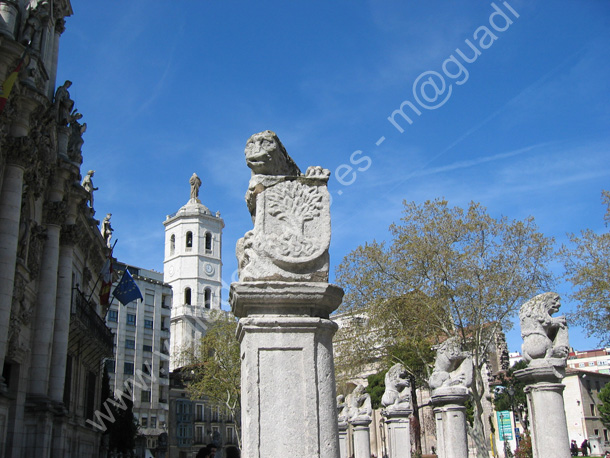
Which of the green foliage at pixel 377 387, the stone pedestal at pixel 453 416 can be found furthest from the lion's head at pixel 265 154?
the green foliage at pixel 377 387

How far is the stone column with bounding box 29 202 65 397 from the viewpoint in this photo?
19219mm

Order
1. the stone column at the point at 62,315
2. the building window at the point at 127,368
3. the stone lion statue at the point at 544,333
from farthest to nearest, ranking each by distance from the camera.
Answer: the building window at the point at 127,368 → the stone column at the point at 62,315 → the stone lion statue at the point at 544,333

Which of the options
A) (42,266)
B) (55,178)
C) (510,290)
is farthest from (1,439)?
(510,290)

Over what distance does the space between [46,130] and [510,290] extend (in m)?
18.4

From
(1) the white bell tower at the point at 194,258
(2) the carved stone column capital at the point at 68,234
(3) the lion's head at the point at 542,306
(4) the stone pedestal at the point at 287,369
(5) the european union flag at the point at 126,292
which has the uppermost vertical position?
(1) the white bell tower at the point at 194,258

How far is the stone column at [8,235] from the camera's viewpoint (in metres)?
15.3

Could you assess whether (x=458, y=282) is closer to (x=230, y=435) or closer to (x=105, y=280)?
(x=105, y=280)

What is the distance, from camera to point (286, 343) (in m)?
4.59

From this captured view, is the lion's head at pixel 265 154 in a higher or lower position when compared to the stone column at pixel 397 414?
higher

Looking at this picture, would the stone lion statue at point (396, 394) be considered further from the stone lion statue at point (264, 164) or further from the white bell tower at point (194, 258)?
the white bell tower at point (194, 258)

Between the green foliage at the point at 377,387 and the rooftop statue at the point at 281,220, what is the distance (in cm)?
4572

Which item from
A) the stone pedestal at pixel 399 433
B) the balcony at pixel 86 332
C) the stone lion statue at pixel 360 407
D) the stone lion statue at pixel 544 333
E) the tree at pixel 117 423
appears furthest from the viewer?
the tree at pixel 117 423

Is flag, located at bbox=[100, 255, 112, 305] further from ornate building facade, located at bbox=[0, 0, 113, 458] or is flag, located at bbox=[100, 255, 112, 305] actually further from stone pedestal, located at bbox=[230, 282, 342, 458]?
stone pedestal, located at bbox=[230, 282, 342, 458]

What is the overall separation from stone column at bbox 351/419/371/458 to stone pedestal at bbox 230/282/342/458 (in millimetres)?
18179
